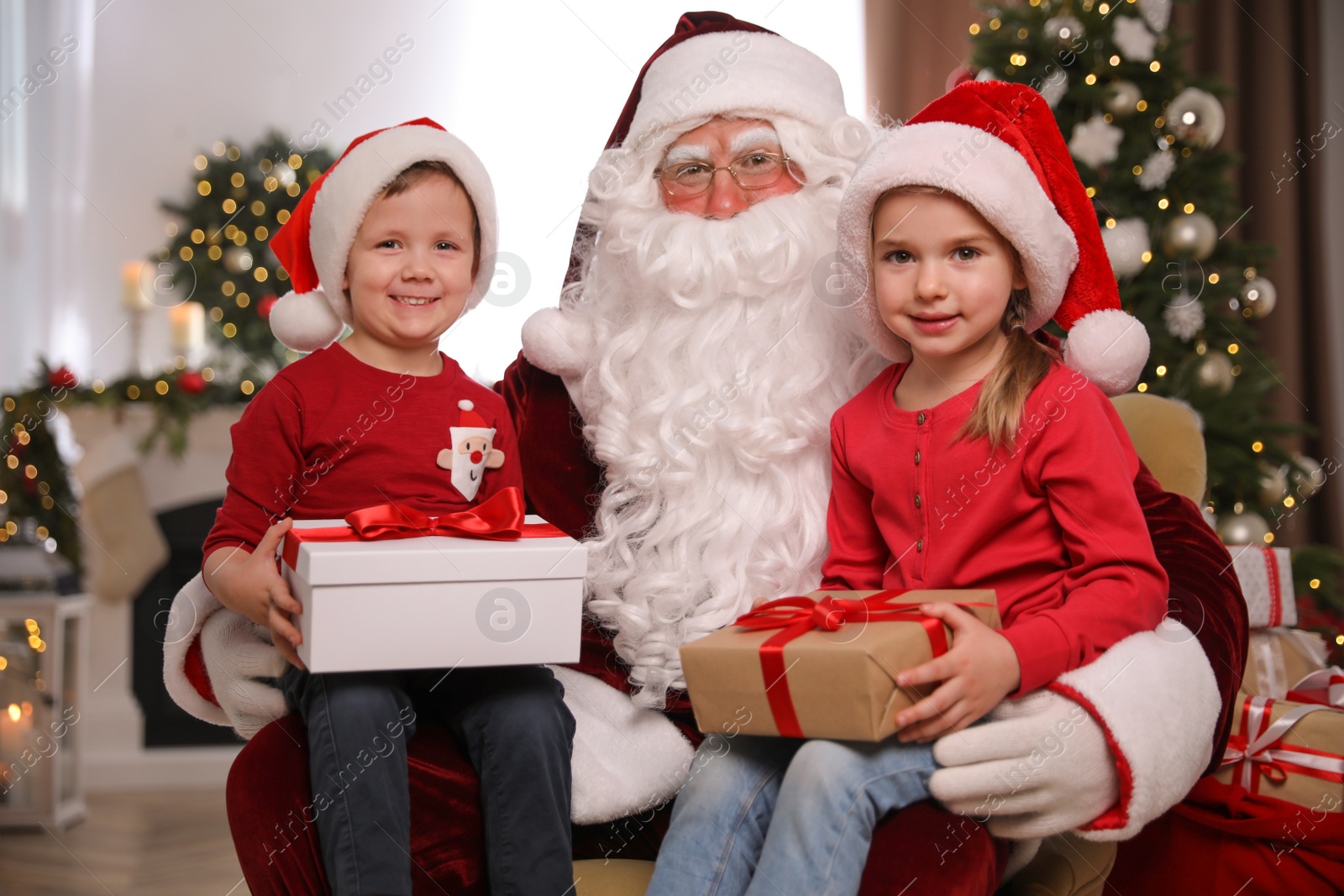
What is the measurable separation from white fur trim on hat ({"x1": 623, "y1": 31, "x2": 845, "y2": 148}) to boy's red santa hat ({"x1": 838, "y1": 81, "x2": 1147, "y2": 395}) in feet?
1.42

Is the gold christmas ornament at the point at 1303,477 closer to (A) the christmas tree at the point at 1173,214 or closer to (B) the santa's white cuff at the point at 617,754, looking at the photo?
(A) the christmas tree at the point at 1173,214

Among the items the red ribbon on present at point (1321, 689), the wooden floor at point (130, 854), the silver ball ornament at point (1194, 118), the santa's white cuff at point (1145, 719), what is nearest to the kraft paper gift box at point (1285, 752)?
the red ribbon on present at point (1321, 689)

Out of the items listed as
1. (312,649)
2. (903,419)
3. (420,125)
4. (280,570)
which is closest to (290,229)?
(420,125)

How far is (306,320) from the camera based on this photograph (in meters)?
1.74

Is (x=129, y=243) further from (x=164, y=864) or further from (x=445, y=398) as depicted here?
(x=445, y=398)

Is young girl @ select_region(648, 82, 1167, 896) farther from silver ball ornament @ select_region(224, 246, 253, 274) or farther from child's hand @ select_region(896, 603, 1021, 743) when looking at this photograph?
silver ball ornament @ select_region(224, 246, 253, 274)

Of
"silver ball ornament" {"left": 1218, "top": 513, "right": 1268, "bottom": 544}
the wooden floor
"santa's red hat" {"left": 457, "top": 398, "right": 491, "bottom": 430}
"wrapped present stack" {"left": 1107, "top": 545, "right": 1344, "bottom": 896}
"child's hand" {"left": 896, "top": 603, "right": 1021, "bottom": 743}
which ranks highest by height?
"santa's red hat" {"left": 457, "top": 398, "right": 491, "bottom": 430}

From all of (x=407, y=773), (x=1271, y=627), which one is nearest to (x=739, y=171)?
(x=407, y=773)

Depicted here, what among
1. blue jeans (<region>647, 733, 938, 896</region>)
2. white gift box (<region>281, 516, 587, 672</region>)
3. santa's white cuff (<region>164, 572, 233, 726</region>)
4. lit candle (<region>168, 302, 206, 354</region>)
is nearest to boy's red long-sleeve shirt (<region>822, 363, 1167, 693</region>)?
blue jeans (<region>647, 733, 938, 896</region>)

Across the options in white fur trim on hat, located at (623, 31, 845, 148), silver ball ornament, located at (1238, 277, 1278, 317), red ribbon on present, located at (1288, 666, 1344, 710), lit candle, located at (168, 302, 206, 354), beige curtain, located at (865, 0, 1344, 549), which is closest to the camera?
white fur trim on hat, located at (623, 31, 845, 148)

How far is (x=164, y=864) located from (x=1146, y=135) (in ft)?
12.2

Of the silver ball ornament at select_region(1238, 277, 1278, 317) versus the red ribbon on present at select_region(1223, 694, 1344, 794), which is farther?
the silver ball ornament at select_region(1238, 277, 1278, 317)

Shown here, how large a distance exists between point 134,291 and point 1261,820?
4.33 meters

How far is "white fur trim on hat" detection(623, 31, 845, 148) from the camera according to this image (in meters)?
1.98
